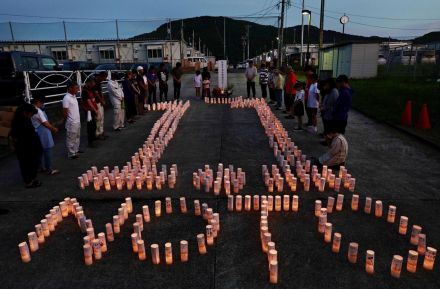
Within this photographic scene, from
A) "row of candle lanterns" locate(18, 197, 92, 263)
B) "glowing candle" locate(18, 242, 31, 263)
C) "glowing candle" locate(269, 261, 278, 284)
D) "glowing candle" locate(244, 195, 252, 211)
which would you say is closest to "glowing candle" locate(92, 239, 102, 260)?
"row of candle lanterns" locate(18, 197, 92, 263)

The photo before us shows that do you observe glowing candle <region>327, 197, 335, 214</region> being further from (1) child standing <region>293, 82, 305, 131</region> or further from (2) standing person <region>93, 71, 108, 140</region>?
(2) standing person <region>93, 71, 108, 140</region>

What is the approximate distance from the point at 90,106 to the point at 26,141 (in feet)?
10.3

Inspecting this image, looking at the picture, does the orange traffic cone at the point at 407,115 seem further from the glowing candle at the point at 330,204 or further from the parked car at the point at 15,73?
the parked car at the point at 15,73

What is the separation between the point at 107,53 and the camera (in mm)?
47406

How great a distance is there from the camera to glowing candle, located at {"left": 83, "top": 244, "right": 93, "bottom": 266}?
402 centimetres

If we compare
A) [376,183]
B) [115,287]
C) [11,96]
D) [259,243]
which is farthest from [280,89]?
[115,287]

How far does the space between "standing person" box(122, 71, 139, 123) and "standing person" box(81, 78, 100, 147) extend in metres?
2.97

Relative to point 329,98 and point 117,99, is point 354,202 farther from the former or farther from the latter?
point 117,99

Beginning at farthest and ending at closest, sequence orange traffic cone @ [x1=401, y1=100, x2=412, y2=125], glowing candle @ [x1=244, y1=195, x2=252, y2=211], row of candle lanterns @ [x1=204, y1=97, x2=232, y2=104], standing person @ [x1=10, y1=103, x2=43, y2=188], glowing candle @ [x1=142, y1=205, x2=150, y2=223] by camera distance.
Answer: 1. row of candle lanterns @ [x1=204, y1=97, x2=232, y2=104]
2. orange traffic cone @ [x1=401, y1=100, x2=412, y2=125]
3. standing person @ [x1=10, y1=103, x2=43, y2=188]
4. glowing candle @ [x1=244, y1=195, x2=252, y2=211]
5. glowing candle @ [x1=142, y1=205, x2=150, y2=223]

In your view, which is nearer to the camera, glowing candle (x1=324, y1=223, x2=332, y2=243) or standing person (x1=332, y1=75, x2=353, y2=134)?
glowing candle (x1=324, y1=223, x2=332, y2=243)

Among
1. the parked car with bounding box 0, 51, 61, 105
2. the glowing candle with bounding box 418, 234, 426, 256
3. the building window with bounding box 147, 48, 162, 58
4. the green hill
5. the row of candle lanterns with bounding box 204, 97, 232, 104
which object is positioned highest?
the green hill

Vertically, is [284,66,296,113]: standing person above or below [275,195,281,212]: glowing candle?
above

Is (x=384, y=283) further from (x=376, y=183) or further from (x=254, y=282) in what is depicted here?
(x=376, y=183)

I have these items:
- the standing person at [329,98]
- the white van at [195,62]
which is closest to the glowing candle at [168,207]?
the standing person at [329,98]
